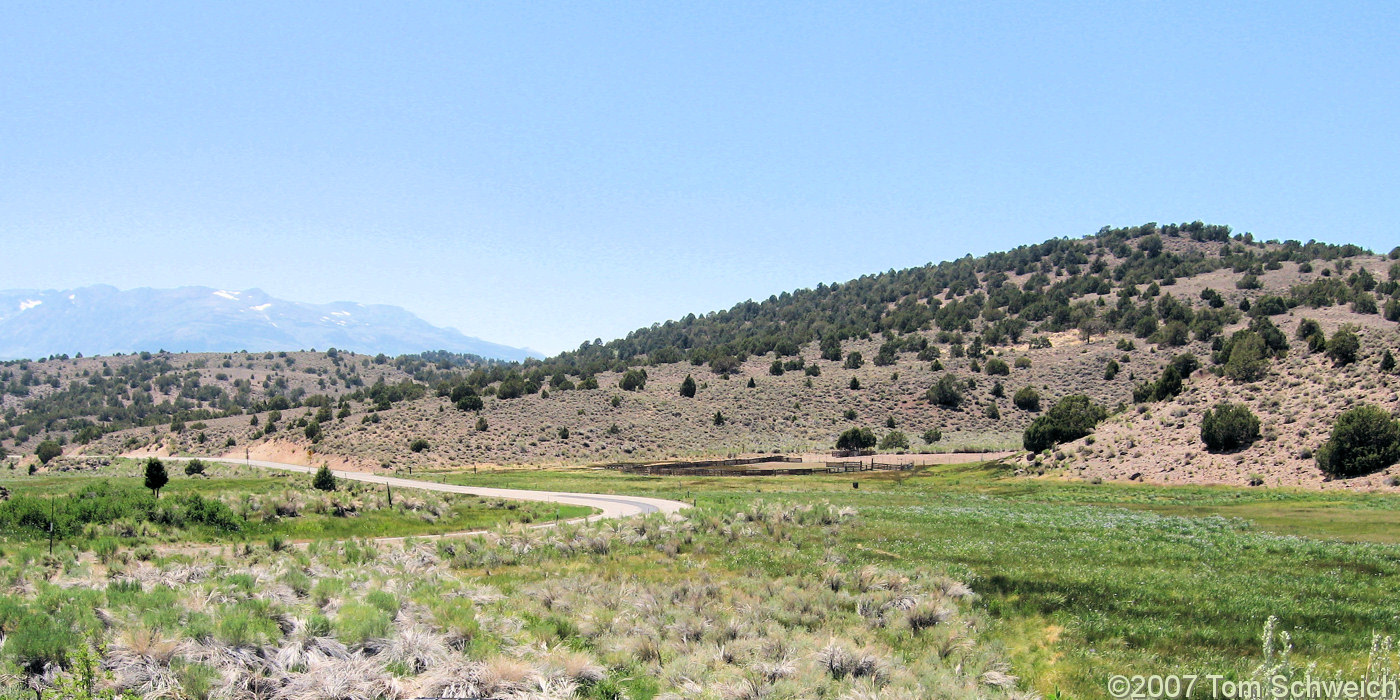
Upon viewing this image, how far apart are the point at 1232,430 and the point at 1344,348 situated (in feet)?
41.8

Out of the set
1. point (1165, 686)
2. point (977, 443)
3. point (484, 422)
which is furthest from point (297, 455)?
point (1165, 686)

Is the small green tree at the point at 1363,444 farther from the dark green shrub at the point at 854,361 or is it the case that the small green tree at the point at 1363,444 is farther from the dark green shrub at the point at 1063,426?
the dark green shrub at the point at 854,361

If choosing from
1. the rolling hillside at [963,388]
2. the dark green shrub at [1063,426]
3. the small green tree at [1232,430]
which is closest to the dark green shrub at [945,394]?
the rolling hillside at [963,388]

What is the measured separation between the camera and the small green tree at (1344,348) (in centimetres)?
5416

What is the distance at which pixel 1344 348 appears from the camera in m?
54.4

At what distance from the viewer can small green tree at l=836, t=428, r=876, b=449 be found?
82.9m

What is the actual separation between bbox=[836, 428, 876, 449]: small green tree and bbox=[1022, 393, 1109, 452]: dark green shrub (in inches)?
781

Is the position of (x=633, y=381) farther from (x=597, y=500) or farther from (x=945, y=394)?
(x=597, y=500)

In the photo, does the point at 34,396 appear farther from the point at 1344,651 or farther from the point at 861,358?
the point at 1344,651

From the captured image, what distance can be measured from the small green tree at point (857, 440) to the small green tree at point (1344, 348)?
39458 mm

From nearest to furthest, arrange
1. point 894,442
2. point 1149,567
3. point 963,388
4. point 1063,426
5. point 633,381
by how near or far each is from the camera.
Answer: point 1149,567, point 1063,426, point 894,442, point 963,388, point 633,381

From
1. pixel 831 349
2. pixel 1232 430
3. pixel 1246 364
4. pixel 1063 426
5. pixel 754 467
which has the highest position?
pixel 831 349

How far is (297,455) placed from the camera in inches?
3270

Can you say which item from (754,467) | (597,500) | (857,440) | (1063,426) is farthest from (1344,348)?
(597,500)
